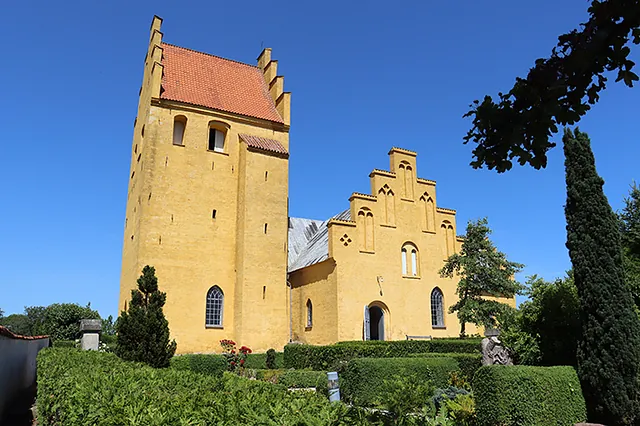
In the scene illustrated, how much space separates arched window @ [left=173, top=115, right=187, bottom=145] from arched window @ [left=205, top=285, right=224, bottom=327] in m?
7.99

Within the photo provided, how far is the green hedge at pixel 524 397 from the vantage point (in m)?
9.38

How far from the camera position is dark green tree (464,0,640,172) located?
11.7 ft

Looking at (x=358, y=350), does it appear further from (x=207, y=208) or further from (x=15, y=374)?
(x=15, y=374)

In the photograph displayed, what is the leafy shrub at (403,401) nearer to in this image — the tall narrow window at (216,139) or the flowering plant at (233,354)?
the flowering plant at (233,354)

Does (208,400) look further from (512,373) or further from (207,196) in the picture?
(207,196)

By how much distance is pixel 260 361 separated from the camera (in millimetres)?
22594

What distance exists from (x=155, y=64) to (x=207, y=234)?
9191mm

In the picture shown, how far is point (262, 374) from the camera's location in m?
18.8

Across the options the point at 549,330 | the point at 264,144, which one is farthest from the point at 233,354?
the point at 549,330

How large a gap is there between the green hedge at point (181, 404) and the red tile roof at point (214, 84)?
2154cm

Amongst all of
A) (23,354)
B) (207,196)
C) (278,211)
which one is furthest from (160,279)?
(23,354)

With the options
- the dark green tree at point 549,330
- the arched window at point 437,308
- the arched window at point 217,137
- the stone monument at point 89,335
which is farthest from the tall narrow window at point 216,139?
the dark green tree at point 549,330

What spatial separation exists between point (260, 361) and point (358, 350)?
604 centimetres

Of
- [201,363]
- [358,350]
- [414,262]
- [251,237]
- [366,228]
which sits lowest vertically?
[201,363]
